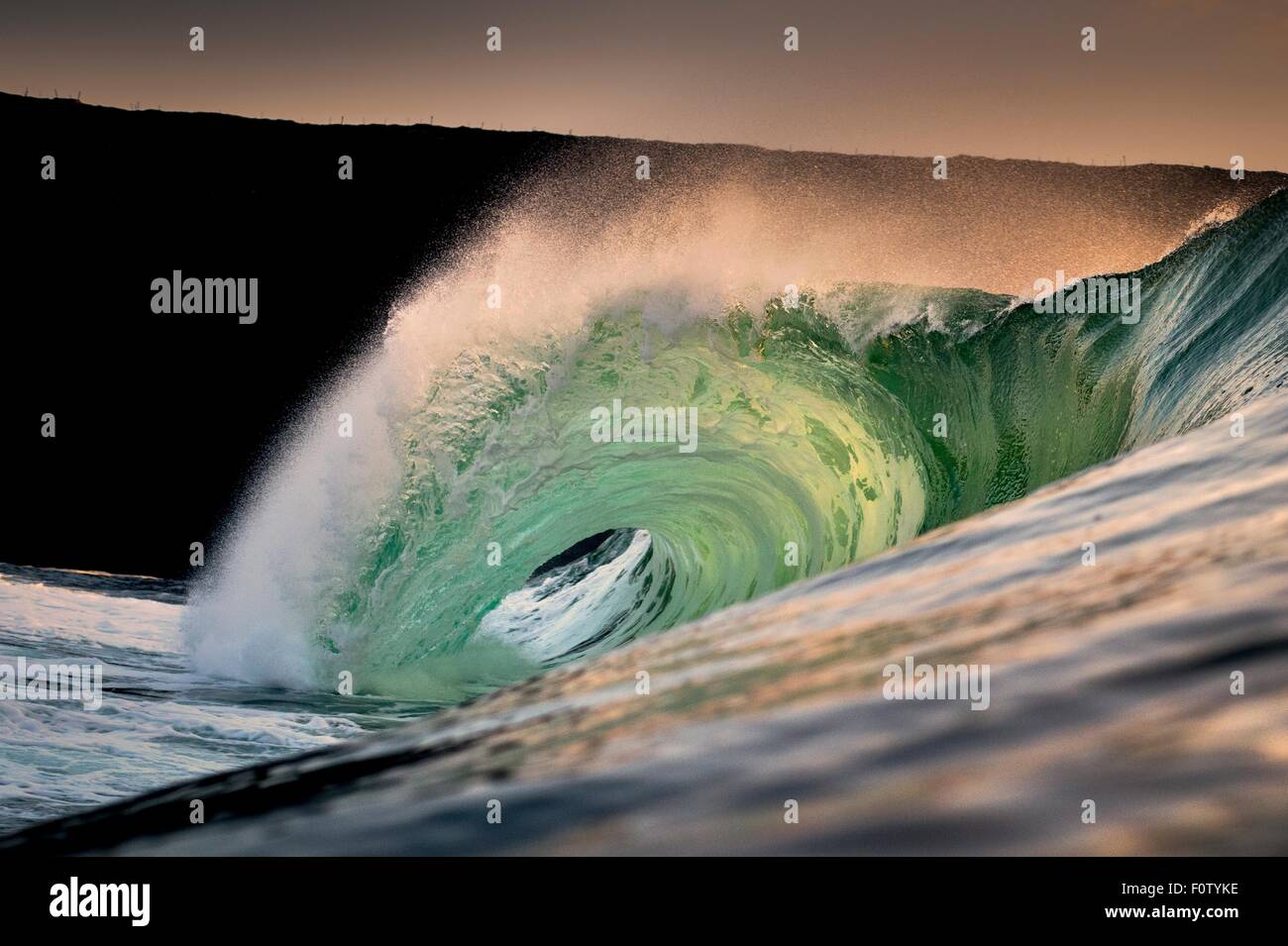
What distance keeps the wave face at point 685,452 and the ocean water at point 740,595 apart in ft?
0.07

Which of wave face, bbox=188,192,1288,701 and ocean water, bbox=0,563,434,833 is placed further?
wave face, bbox=188,192,1288,701

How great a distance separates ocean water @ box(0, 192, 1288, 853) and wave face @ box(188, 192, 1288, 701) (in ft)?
0.07

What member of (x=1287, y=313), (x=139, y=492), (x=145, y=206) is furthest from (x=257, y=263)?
(x=1287, y=313)

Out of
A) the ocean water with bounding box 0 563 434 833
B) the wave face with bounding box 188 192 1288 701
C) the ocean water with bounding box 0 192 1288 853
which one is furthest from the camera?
the wave face with bounding box 188 192 1288 701

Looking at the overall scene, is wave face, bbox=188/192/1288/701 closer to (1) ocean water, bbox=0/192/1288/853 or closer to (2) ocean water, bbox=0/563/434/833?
(1) ocean water, bbox=0/192/1288/853

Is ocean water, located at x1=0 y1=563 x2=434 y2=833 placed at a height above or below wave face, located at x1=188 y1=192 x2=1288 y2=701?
below

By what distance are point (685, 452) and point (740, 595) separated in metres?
0.89

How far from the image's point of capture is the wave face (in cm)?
609

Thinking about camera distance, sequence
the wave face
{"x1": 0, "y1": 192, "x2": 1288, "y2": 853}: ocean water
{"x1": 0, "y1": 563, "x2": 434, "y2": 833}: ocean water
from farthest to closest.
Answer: the wave face → {"x1": 0, "y1": 563, "x2": 434, "y2": 833}: ocean water → {"x1": 0, "y1": 192, "x2": 1288, "y2": 853}: ocean water

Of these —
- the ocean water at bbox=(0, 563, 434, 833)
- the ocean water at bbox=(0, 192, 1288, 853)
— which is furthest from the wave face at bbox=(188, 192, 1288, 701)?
the ocean water at bbox=(0, 563, 434, 833)

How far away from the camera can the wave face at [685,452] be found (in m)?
6.09

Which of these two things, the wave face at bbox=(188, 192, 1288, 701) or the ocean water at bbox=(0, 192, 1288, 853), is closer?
the ocean water at bbox=(0, 192, 1288, 853)

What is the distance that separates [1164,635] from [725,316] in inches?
236
